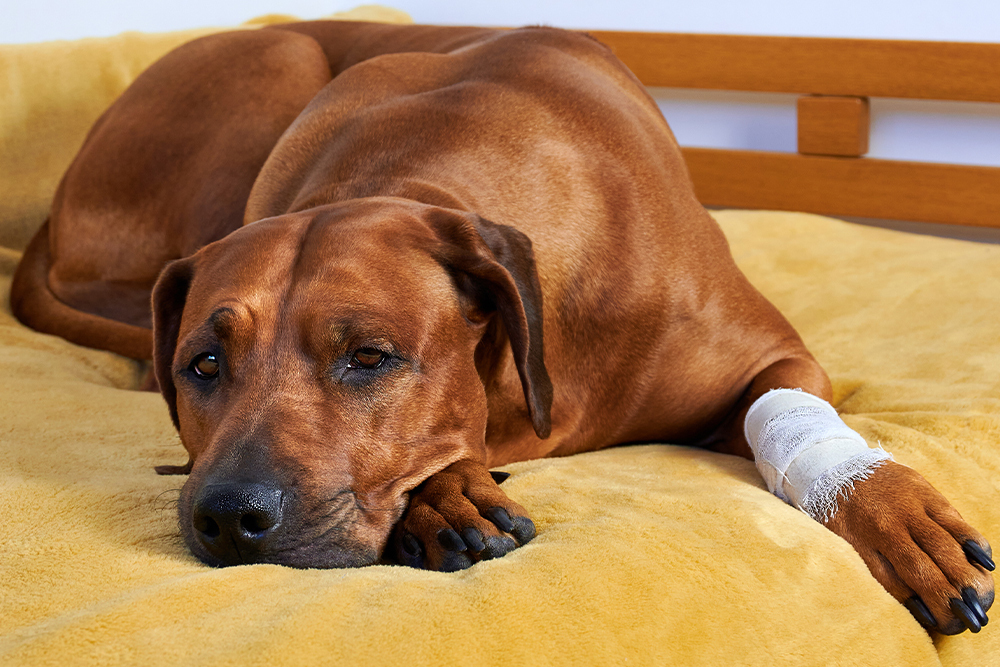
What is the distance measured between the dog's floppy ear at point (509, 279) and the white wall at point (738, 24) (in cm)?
276

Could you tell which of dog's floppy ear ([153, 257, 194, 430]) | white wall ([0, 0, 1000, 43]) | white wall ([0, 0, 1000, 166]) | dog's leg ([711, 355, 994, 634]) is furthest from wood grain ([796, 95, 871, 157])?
dog's floppy ear ([153, 257, 194, 430])

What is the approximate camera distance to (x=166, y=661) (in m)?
1.05

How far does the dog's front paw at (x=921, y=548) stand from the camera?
52.3 inches

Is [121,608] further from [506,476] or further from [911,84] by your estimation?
[911,84]

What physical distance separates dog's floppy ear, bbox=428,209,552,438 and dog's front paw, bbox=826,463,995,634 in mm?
487

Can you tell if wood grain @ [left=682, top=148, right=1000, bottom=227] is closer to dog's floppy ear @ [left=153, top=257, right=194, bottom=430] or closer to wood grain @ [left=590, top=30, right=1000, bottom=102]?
wood grain @ [left=590, top=30, right=1000, bottom=102]

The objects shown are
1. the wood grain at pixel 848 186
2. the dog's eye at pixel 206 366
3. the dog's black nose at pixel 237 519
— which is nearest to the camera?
the dog's black nose at pixel 237 519

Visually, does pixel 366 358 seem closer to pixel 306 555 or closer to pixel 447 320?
pixel 447 320

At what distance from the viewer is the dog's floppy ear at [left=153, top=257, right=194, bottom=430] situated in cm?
165

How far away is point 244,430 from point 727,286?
42.8 inches

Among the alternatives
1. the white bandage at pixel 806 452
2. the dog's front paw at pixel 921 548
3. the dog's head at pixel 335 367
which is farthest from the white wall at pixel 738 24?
the dog's front paw at pixel 921 548

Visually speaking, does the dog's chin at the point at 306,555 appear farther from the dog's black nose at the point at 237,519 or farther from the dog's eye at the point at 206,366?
the dog's eye at the point at 206,366

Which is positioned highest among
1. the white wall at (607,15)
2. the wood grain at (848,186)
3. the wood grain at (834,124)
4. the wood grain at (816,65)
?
the white wall at (607,15)

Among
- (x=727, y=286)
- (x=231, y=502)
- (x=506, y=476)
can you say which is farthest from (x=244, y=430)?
(x=727, y=286)
